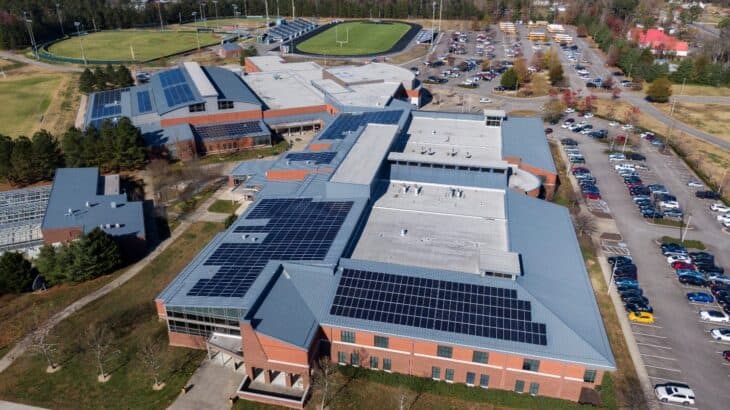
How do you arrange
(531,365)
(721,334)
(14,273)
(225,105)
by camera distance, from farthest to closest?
(225,105) → (14,273) → (721,334) → (531,365)

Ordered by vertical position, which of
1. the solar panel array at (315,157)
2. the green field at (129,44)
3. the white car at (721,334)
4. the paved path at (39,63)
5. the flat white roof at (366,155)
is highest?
the green field at (129,44)

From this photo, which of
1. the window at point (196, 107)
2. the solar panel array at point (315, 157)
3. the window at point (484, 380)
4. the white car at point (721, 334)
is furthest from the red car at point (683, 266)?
the window at point (196, 107)

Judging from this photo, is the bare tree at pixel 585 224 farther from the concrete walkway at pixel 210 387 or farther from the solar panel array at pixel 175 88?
the solar panel array at pixel 175 88

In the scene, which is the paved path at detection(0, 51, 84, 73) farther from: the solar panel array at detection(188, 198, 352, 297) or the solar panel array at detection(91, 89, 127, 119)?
the solar panel array at detection(188, 198, 352, 297)

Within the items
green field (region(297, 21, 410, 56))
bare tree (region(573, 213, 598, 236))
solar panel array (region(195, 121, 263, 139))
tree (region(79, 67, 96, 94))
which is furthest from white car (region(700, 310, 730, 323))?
green field (region(297, 21, 410, 56))

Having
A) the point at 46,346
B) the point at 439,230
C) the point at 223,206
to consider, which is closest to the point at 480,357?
the point at 439,230

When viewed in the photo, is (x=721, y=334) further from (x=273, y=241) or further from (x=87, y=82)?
(x=87, y=82)
